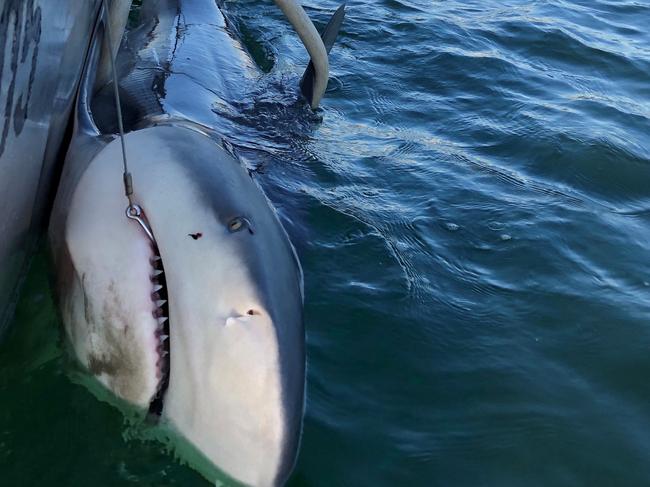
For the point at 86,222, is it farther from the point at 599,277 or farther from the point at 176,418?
the point at 599,277

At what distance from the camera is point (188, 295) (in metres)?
2.26

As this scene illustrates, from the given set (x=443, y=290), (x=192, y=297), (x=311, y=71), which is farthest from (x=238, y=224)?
(x=311, y=71)

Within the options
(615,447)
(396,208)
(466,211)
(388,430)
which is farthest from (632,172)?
(388,430)

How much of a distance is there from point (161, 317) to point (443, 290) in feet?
5.66

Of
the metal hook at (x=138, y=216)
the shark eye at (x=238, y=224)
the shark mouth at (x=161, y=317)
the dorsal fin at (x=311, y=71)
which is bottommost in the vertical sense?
the dorsal fin at (x=311, y=71)

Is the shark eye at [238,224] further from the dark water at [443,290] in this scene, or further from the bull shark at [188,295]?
the dark water at [443,290]

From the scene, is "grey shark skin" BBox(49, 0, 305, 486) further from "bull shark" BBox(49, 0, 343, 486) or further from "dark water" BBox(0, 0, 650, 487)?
"dark water" BBox(0, 0, 650, 487)

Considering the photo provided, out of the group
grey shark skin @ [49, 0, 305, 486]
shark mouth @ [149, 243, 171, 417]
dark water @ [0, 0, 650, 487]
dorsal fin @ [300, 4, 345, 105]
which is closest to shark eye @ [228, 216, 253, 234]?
grey shark skin @ [49, 0, 305, 486]

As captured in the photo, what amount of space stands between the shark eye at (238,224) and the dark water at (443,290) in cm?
70

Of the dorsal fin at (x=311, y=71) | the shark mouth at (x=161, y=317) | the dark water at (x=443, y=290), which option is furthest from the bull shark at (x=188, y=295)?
the dorsal fin at (x=311, y=71)

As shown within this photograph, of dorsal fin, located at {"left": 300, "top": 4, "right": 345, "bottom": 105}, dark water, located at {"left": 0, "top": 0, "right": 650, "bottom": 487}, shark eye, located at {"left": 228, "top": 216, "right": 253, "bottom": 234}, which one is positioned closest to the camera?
shark eye, located at {"left": 228, "top": 216, "right": 253, "bottom": 234}

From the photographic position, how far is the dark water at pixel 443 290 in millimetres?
2766

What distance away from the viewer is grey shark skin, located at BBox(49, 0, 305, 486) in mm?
2164

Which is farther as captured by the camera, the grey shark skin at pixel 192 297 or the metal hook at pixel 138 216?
the metal hook at pixel 138 216
